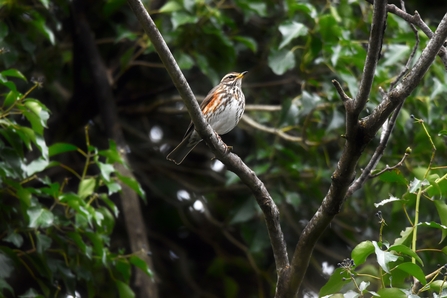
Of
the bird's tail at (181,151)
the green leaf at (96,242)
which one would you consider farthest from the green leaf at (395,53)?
the green leaf at (96,242)

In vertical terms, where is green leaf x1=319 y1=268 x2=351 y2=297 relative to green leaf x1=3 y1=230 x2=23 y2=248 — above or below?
above

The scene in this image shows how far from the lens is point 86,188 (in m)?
4.99

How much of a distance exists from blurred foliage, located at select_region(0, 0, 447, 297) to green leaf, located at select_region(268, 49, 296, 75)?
0.5 inches

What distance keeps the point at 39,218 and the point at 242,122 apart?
333 cm

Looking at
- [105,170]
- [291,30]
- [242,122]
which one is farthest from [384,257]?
[242,122]

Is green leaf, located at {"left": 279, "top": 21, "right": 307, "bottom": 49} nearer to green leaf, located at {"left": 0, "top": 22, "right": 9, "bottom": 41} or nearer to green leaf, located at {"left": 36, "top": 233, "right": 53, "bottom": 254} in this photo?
green leaf, located at {"left": 0, "top": 22, "right": 9, "bottom": 41}

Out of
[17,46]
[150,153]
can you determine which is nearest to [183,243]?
[150,153]

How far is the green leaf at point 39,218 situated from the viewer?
448cm

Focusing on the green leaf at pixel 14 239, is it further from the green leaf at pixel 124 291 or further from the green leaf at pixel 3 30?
the green leaf at pixel 3 30

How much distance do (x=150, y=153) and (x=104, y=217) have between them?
3.17 meters

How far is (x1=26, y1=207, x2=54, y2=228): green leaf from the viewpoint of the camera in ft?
14.7

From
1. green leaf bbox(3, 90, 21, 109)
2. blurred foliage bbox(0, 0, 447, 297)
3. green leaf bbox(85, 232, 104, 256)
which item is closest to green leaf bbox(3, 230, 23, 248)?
blurred foliage bbox(0, 0, 447, 297)

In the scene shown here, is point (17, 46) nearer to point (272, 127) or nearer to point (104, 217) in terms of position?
point (104, 217)

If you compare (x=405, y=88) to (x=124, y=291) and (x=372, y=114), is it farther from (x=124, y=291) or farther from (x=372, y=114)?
(x=124, y=291)
